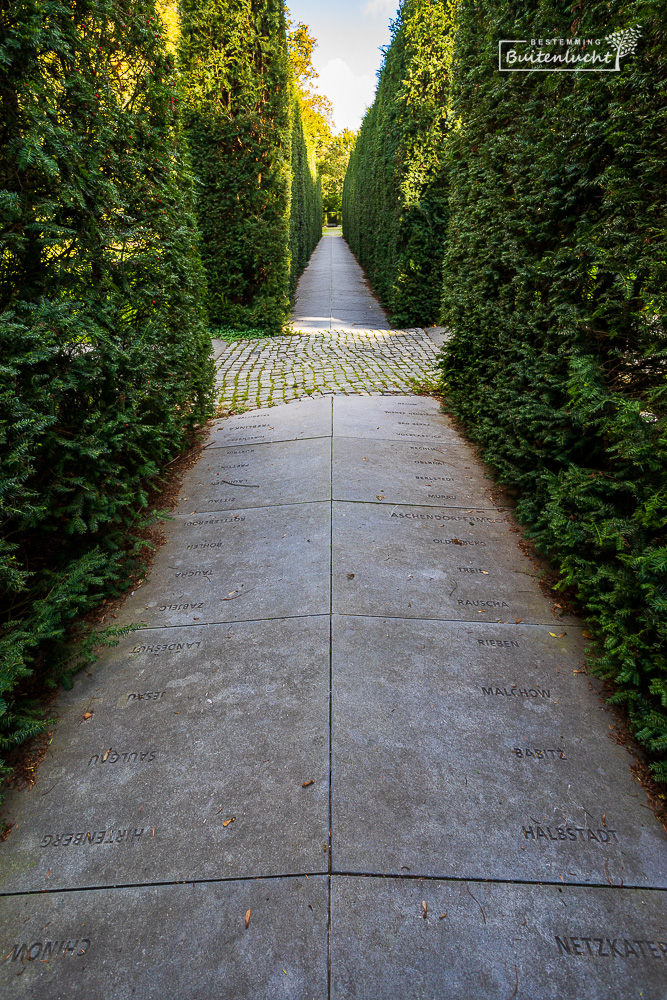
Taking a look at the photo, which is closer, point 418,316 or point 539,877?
point 539,877

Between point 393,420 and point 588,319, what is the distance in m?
3.39

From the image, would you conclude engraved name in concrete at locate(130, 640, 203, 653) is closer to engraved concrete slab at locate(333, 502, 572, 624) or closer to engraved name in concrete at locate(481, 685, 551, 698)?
engraved concrete slab at locate(333, 502, 572, 624)

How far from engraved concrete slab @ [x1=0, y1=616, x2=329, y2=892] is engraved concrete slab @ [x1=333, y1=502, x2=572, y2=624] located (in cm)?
54

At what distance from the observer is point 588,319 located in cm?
322

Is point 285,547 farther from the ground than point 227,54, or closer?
closer

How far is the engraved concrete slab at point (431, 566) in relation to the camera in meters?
3.32

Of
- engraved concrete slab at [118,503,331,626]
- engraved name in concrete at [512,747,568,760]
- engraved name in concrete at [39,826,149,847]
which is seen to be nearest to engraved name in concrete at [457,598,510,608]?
engraved concrete slab at [118,503,331,626]

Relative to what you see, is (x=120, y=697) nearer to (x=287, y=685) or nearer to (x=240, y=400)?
(x=287, y=685)

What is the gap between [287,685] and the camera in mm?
2719

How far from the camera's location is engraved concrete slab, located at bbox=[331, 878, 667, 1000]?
167 cm

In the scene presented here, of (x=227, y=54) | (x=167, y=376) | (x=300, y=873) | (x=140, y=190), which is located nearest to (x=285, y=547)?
(x=167, y=376)

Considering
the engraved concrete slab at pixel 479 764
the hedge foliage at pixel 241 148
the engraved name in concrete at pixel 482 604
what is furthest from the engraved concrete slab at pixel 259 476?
the hedge foliage at pixel 241 148

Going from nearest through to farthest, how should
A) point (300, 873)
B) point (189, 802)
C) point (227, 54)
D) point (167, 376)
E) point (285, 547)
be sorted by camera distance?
point (300, 873) < point (189, 802) < point (285, 547) < point (167, 376) < point (227, 54)

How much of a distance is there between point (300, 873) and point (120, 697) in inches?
51.8
